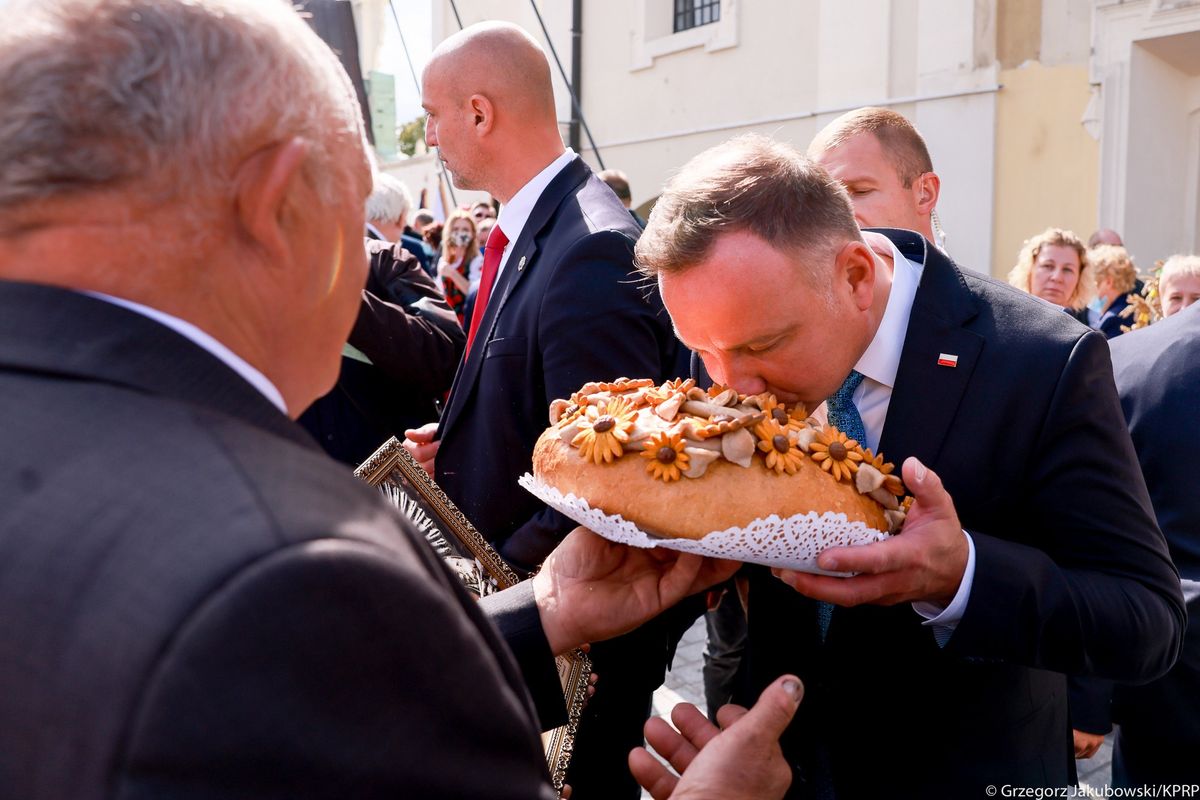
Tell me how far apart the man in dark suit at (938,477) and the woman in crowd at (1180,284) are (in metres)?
4.06

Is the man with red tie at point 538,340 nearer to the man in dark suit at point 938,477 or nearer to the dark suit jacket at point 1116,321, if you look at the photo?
the man in dark suit at point 938,477

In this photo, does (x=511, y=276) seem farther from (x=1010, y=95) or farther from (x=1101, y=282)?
(x=1010, y=95)

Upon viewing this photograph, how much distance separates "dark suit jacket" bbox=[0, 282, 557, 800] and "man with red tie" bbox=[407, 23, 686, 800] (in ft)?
6.41

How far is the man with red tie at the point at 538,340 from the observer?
2.87 m

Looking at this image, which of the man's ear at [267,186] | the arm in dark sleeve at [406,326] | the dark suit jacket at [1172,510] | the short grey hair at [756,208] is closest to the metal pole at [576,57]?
the arm in dark sleeve at [406,326]

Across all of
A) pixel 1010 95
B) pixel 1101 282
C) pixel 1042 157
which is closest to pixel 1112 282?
pixel 1101 282

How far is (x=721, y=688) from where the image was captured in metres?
4.04

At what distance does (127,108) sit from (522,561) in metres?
2.19

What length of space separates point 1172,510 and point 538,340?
6.13 feet

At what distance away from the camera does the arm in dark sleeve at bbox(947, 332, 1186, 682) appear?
1733 mm

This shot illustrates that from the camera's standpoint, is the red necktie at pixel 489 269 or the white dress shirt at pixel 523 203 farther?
the red necktie at pixel 489 269

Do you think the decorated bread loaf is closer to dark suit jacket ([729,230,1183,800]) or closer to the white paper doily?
the white paper doily

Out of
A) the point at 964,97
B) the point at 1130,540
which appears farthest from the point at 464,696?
the point at 964,97

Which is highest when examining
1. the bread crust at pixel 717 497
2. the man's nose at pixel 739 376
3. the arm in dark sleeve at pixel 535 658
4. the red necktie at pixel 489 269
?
the red necktie at pixel 489 269
